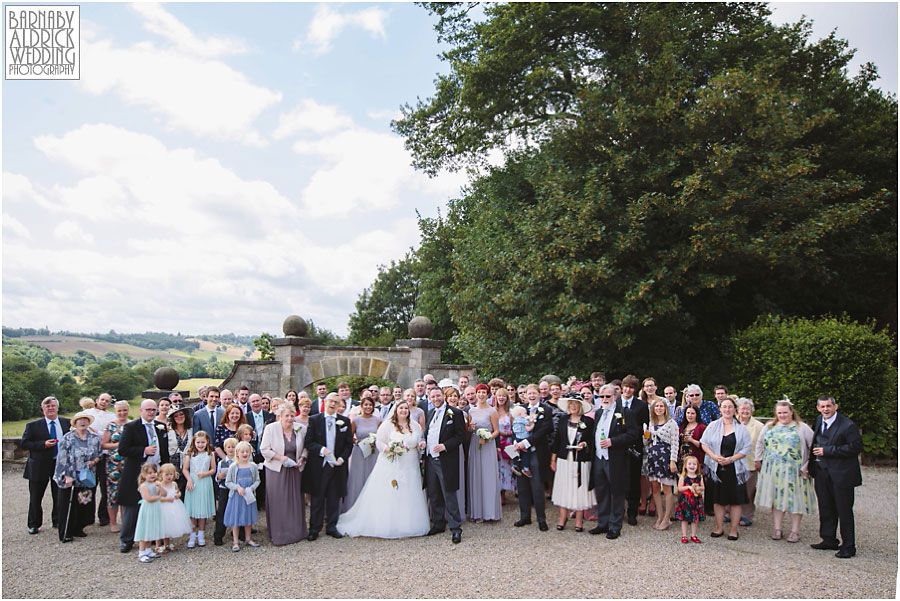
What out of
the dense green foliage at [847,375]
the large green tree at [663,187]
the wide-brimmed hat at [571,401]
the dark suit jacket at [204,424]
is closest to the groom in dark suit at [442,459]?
the wide-brimmed hat at [571,401]

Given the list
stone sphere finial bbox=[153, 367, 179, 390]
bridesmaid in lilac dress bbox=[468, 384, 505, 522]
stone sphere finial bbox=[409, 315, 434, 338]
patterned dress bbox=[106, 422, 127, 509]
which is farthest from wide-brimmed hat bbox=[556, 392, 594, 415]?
stone sphere finial bbox=[153, 367, 179, 390]

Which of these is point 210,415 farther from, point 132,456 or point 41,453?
point 41,453

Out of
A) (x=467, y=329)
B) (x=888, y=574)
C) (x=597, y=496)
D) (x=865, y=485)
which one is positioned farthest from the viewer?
(x=467, y=329)

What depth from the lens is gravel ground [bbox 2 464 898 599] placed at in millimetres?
5707

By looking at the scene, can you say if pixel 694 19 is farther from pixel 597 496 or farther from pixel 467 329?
pixel 597 496

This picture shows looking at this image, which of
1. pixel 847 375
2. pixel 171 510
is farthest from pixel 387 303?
pixel 171 510

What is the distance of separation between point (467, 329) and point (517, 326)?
8.83ft

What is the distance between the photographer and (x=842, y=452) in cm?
688

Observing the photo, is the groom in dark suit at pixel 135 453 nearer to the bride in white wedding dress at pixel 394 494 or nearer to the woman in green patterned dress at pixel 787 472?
the bride in white wedding dress at pixel 394 494

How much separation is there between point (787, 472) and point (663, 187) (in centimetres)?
835

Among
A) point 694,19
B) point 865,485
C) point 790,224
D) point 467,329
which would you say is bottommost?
point 865,485

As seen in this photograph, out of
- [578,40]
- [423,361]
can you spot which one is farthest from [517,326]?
[578,40]

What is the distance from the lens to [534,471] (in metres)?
8.01

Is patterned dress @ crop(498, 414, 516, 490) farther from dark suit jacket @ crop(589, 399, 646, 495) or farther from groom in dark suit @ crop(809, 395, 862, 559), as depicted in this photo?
groom in dark suit @ crop(809, 395, 862, 559)
